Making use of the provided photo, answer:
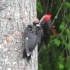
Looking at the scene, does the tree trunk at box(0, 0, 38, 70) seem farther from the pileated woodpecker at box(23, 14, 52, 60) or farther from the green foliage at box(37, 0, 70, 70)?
the green foliage at box(37, 0, 70, 70)

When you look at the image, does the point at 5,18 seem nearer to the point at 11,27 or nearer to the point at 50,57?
the point at 11,27

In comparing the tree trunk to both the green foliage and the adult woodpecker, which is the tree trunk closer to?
the adult woodpecker

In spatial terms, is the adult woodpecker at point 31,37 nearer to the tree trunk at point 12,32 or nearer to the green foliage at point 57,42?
the tree trunk at point 12,32

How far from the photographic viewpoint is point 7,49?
2.05 m

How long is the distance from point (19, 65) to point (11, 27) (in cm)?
23

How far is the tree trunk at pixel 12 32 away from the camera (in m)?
2.04

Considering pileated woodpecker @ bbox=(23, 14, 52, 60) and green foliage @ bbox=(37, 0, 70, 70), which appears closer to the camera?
pileated woodpecker @ bbox=(23, 14, 52, 60)

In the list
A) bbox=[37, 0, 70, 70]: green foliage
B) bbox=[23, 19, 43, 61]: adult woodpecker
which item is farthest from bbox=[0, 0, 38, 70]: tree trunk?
bbox=[37, 0, 70, 70]: green foliage

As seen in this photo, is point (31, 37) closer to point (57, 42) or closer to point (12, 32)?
point (12, 32)

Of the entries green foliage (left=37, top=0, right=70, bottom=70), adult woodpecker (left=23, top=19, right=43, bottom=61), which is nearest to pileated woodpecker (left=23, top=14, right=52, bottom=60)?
adult woodpecker (left=23, top=19, right=43, bottom=61)

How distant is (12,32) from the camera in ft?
6.73

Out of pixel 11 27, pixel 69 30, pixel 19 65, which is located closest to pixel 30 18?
pixel 11 27

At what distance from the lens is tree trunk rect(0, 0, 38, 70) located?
6.68 feet

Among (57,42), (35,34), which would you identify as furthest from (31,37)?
(57,42)
